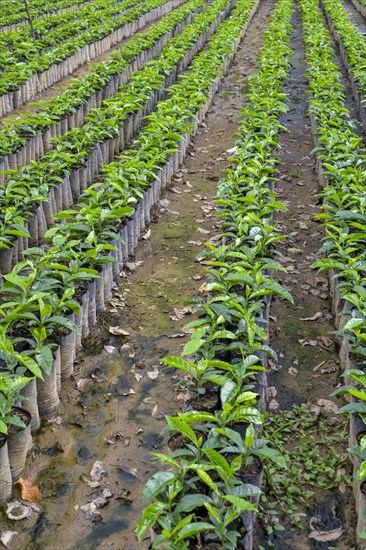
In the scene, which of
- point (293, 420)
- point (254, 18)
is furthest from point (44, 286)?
point (254, 18)

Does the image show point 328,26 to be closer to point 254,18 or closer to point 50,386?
point 254,18

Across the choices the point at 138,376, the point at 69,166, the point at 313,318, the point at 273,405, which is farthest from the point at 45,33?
the point at 273,405

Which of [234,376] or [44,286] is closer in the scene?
[234,376]

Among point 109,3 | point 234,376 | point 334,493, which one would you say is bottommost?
point 334,493

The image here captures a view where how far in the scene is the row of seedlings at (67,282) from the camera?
369cm

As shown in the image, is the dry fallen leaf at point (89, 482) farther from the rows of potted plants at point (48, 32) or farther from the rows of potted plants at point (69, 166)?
the rows of potted plants at point (48, 32)

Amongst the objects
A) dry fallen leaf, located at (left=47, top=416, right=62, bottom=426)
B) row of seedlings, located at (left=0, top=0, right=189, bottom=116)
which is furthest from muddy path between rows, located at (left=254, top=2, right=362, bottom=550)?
row of seedlings, located at (left=0, top=0, right=189, bottom=116)

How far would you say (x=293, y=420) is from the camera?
4.08 metres

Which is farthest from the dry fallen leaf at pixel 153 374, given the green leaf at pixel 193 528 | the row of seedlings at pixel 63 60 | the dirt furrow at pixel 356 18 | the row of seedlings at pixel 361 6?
the row of seedlings at pixel 361 6

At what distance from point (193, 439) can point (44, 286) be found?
1853 mm

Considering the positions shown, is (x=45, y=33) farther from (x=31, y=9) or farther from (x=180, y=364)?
(x=180, y=364)

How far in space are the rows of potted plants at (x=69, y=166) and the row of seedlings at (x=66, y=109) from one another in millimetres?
384

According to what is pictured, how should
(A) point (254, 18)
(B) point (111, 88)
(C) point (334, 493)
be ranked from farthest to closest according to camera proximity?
1. (A) point (254, 18)
2. (B) point (111, 88)
3. (C) point (334, 493)

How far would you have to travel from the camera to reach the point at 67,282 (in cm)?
447
